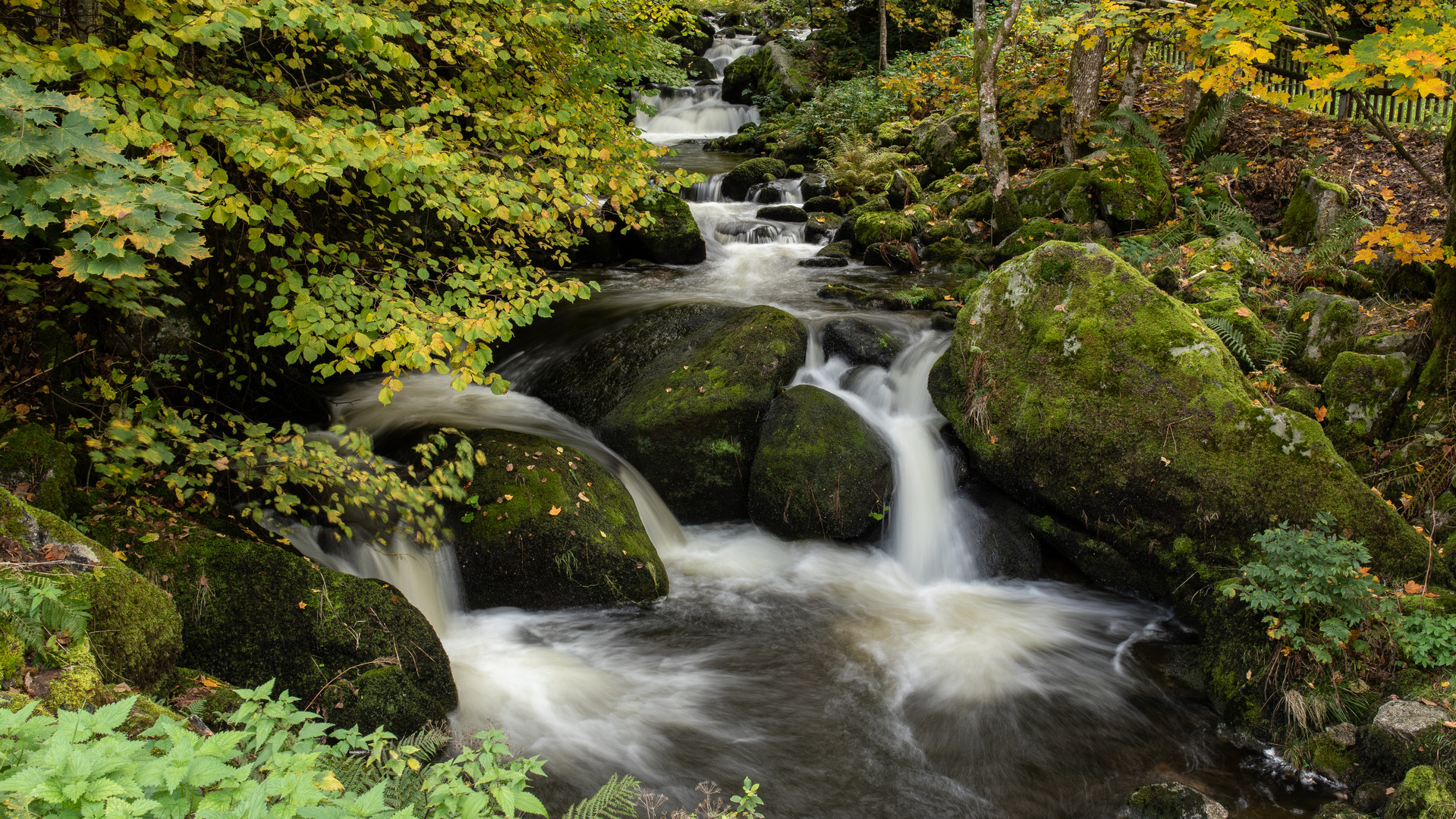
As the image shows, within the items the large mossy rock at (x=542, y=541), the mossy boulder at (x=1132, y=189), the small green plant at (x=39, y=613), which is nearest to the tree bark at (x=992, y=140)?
the mossy boulder at (x=1132, y=189)

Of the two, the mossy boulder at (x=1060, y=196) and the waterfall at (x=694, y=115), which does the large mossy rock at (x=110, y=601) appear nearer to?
the mossy boulder at (x=1060, y=196)

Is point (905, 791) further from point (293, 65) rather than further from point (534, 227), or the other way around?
point (293, 65)


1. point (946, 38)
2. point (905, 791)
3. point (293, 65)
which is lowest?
point (905, 791)

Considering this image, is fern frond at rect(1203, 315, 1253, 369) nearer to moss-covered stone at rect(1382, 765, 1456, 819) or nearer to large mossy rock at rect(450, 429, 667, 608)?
moss-covered stone at rect(1382, 765, 1456, 819)

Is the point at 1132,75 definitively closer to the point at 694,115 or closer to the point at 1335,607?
the point at 1335,607

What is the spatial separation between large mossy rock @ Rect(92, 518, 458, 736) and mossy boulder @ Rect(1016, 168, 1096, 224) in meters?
10.6

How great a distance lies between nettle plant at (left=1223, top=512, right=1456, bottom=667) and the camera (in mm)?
4832

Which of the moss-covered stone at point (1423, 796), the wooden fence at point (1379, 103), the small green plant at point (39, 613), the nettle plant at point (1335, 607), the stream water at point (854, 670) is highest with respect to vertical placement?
the wooden fence at point (1379, 103)

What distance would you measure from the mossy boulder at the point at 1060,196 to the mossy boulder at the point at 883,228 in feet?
5.90

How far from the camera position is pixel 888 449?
7.97 meters

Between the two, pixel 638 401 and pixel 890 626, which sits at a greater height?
pixel 638 401

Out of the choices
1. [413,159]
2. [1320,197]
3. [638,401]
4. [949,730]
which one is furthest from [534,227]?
[1320,197]

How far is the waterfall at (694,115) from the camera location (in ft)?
79.2

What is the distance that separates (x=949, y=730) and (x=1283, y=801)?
1969 mm
